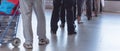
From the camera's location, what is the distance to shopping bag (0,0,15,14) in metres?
3.96

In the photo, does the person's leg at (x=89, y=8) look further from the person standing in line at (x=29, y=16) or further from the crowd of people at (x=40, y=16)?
the person standing in line at (x=29, y=16)

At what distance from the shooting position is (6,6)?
402cm

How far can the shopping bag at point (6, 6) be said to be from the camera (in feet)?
13.0

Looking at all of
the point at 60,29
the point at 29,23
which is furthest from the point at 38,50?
the point at 60,29

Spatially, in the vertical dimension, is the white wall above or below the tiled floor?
above

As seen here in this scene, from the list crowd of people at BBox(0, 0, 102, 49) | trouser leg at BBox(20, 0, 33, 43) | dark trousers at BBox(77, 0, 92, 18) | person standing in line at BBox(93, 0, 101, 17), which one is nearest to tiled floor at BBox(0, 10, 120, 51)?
crowd of people at BBox(0, 0, 102, 49)

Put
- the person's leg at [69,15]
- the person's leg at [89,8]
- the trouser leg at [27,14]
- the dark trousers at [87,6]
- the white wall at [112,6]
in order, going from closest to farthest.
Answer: the trouser leg at [27,14] < the person's leg at [69,15] < the dark trousers at [87,6] < the person's leg at [89,8] < the white wall at [112,6]

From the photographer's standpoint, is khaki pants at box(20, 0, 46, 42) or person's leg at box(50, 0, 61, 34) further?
person's leg at box(50, 0, 61, 34)

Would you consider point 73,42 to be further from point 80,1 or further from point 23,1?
point 80,1

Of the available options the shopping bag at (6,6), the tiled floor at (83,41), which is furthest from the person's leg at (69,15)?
the shopping bag at (6,6)

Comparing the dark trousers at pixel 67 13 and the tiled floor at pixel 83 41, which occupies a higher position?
the dark trousers at pixel 67 13

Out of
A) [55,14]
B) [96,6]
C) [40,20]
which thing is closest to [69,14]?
[55,14]

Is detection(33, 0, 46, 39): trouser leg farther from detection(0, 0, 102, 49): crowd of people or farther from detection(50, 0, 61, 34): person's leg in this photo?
detection(50, 0, 61, 34): person's leg

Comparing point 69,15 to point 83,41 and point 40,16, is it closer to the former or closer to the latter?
point 83,41
